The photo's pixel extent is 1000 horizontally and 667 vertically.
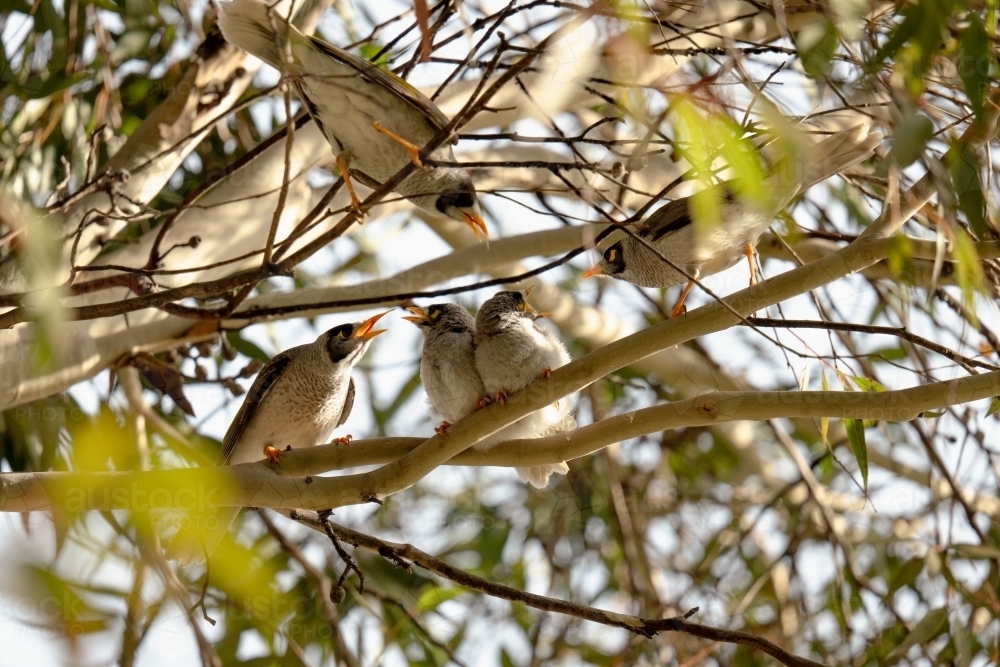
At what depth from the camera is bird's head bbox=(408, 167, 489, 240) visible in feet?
11.8

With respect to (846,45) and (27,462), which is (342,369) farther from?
(846,45)

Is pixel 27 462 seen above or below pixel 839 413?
above

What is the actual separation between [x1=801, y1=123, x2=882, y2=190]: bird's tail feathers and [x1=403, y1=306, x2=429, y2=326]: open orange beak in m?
1.48

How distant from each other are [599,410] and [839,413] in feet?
8.99

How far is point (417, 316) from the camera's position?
142 inches

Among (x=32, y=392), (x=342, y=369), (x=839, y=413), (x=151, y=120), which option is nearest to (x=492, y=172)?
(x=342, y=369)

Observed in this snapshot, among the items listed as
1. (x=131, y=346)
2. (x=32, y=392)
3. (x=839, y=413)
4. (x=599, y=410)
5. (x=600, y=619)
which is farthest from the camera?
(x=599, y=410)

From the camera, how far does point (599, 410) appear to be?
488 cm

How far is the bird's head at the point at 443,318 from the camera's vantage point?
11.3ft

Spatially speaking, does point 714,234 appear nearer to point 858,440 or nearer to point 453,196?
point 858,440

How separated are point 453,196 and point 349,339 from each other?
26.1 inches

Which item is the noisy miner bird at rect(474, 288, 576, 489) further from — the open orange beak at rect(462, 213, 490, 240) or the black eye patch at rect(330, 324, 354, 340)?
the black eye patch at rect(330, 324, 354, 340)

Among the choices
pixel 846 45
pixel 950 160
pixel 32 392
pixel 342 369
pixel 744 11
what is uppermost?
pixel 744 11

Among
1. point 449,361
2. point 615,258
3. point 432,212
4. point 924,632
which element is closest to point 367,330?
point 432,212
